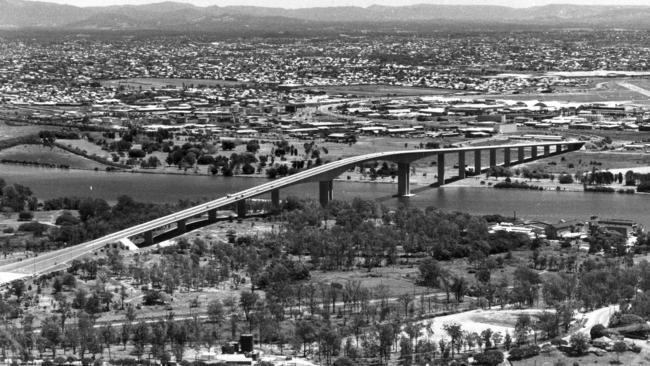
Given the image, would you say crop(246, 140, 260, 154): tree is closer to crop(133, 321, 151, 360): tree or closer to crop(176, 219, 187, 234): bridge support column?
crop(176, 219, 187, 234): bridge support column

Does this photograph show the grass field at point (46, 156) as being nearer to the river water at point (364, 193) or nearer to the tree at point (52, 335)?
the river water at point (364, 193)

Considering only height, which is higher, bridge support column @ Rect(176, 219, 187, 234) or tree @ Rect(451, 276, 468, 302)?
tree @ Rect(451, 276, 468, 302)

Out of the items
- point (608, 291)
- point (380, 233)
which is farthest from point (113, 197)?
point (608, 291)

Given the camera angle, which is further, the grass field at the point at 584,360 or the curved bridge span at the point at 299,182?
the curved bridge span at the point at 299,182

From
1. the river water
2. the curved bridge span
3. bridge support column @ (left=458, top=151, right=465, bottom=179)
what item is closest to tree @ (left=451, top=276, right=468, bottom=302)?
the curved bridge span

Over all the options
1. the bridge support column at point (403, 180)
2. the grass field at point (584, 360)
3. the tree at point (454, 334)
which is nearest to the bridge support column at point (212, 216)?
the bridge support column at point (403, 180)

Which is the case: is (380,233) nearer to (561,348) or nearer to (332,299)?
(332,299)
